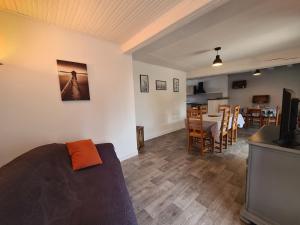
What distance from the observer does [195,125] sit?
9.58 ft

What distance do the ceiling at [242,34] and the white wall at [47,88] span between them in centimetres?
114

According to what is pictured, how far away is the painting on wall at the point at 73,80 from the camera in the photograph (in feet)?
6.62

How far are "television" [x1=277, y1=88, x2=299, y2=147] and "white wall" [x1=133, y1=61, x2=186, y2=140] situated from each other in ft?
10.1

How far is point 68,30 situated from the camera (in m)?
2.05

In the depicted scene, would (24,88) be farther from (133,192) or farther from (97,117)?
(133,192)

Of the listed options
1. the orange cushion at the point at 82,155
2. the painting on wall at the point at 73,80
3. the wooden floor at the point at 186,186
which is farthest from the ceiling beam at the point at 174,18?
the wooden floor at the point at 186,186

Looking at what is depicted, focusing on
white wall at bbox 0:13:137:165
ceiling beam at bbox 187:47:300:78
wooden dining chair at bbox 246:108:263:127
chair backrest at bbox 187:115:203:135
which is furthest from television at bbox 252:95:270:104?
white wall at bbox 0:13:137:165

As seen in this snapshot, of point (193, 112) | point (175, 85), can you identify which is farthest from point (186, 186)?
point (175, 85)

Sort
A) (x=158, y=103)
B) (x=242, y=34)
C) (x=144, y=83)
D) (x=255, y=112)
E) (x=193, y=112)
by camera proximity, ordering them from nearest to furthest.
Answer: (x=242, y=34) < (x=193, y=112) < (x=144, y=83) < (x=158, y=103) < (x=255, y=112)

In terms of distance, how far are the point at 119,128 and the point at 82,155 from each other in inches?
45.2

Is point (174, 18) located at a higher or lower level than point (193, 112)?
higher

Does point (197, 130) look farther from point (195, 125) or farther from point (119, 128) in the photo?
point (119, 128)

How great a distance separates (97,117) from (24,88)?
1.06 m

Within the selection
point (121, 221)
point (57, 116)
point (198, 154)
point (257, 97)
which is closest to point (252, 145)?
point (121, 221)
